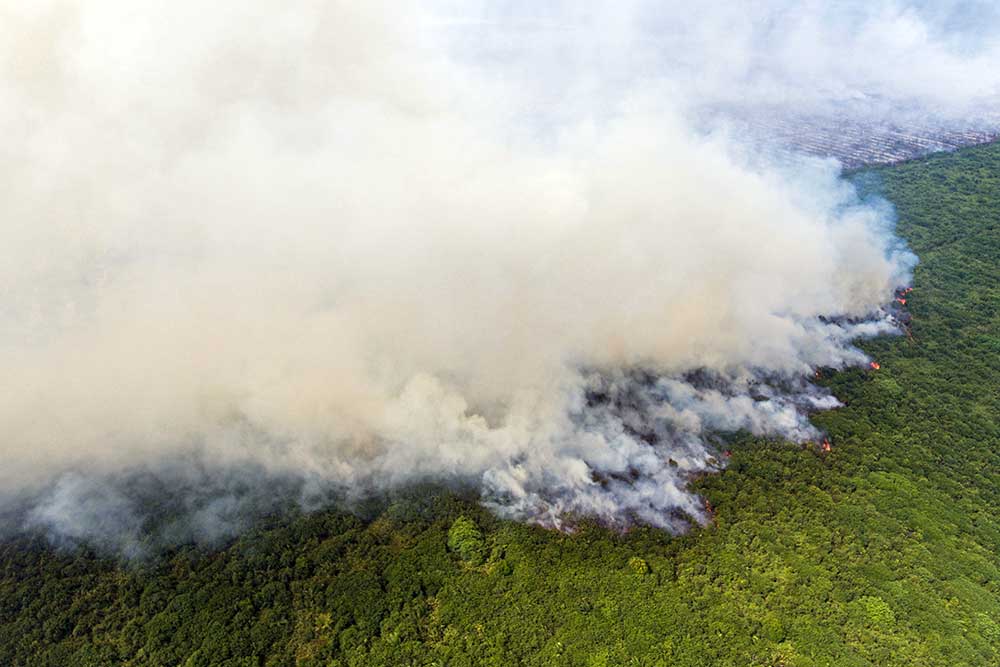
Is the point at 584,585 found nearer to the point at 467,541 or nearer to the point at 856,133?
the point at 467,541

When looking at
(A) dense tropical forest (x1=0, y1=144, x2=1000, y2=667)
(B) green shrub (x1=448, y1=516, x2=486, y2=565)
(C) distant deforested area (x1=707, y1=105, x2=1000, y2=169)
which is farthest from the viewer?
(C) distant deforested area (x1=707, y1=105, x2=1000, y2=169)

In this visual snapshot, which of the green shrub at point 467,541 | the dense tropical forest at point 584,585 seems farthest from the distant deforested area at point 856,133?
the green shrub at point 467,541

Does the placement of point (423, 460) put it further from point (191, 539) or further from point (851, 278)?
point (851, 278)

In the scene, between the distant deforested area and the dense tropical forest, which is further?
the distant deforested area

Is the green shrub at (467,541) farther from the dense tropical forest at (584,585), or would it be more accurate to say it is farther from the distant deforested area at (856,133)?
the distant deforested area at (856,133)

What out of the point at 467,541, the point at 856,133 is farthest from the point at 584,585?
the point at 856,133

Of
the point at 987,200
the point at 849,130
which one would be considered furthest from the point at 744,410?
the point at 849,130

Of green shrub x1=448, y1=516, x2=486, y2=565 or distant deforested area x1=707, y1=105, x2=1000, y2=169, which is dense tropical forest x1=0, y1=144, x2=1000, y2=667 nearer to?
green shrub x1=448, y1=516, x2=486, y2=565

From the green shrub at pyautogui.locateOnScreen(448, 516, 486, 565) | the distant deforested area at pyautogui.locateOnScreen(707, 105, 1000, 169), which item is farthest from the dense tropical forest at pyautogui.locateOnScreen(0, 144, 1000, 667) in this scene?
the distant deforested area at pyautogui.locateOnScreen(707, 105, 1000, 169)
